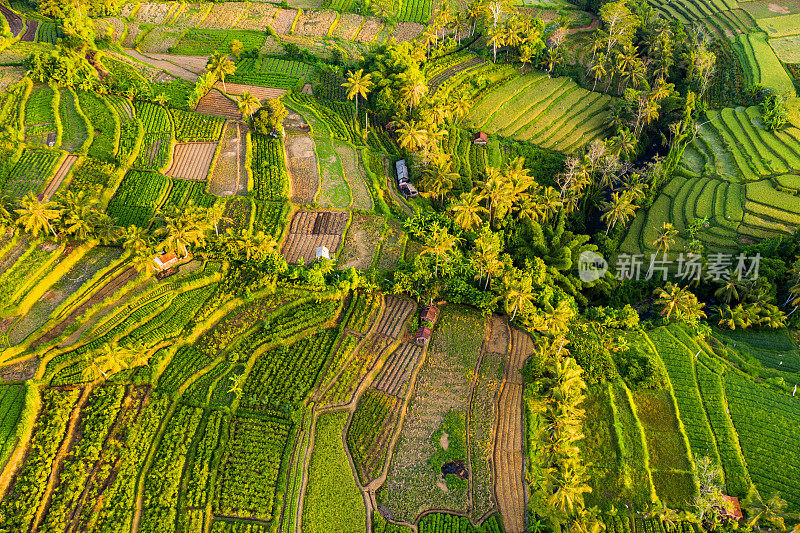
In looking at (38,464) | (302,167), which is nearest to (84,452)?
(38,464)

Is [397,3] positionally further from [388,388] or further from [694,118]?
[388,388]

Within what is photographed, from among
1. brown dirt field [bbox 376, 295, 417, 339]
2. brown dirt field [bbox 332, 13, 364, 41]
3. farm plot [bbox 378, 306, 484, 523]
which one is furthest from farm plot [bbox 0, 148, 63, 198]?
brown dirt field [bbox 332, 13, 364, 41]

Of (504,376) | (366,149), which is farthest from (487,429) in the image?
(366,149)

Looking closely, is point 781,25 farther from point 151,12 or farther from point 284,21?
point 151,12

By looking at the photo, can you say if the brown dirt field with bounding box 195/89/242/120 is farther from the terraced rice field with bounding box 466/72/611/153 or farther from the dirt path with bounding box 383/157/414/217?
the terraced rice field with bounding box 466/72/611/153

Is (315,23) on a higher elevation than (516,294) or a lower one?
higher

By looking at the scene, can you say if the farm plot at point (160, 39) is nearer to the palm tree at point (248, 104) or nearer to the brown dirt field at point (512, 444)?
the palm tree at point (248, 104)
